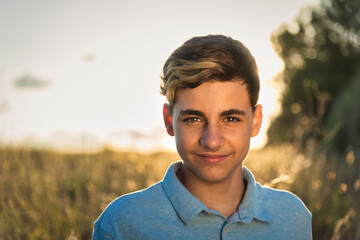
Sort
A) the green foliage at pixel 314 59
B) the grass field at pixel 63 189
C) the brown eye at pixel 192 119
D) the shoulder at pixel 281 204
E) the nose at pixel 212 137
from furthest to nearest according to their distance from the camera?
the green foliage at pixel 314 59 → the grass field at pixel 63 189 → the shoulder at pixel 281 204 → the brown eye at pixel 192 119 → the nose at pixel 212 137

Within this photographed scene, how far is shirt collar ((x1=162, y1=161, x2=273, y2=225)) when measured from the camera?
6.52 ft

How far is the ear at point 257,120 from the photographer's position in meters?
2.37

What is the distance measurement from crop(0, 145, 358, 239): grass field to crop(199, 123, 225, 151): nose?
0.72 meters

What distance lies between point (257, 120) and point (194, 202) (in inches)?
27.6

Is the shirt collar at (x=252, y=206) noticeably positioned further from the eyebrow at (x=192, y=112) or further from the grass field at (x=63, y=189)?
the eyebrow at (x=192, y=112)

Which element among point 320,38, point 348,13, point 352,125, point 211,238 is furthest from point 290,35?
point 211,238

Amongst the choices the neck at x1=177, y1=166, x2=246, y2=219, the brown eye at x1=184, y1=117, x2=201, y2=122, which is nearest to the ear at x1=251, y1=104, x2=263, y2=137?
the neck at x1=177, y1=166, x2=246, y2=219

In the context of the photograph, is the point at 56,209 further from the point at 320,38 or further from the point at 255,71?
the point at 320,38

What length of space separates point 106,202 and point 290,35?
732 inches

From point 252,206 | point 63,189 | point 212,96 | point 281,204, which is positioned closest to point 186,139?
point 212,96

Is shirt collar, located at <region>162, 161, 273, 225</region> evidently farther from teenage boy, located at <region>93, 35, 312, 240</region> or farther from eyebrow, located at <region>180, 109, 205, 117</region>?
eyebrow, located at <region>180, 109, 205, 117</region>

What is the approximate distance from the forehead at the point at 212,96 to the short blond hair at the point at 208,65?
3cm

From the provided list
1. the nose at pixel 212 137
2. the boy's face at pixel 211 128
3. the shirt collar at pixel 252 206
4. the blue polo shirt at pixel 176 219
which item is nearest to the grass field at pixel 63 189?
the shirt collar at pixel 252 206

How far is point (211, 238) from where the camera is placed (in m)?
1.96
